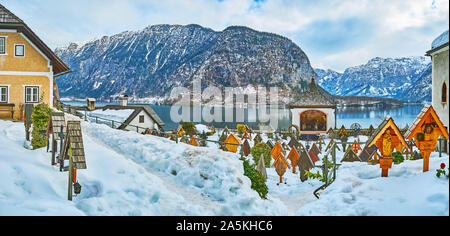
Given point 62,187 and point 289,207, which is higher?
point 62,187

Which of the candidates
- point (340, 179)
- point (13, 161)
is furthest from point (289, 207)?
point (13, 161)

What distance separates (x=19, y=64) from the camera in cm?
1523

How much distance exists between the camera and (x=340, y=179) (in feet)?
21.8

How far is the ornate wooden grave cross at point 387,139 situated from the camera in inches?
226

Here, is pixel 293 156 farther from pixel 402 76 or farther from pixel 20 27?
pixel 402 76

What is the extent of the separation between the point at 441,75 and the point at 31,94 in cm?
1863

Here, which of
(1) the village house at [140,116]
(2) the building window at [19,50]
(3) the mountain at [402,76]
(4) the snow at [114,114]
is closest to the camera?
(3) the mountain at [402,76]

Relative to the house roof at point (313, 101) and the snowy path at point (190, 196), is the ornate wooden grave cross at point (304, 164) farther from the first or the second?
the house roof at point (313, 101)

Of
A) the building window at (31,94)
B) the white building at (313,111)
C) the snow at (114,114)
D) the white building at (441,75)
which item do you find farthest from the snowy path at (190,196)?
the white building at (313,111)

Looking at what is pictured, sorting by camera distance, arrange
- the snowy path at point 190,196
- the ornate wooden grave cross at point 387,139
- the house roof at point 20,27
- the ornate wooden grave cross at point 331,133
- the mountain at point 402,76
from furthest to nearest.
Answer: the ornate wooden grave cross at point 331,133 < the house roof at point 20,27 < the mountain at point 402,76 < the snowy path at point 190,196 < the ornate wooden grave cross at point 387,139

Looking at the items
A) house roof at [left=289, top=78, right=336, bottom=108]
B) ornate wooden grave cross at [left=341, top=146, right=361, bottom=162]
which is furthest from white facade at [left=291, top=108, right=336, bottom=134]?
ornate wooden grave cross at [left=341, top=146, right=361, bottom=162]
